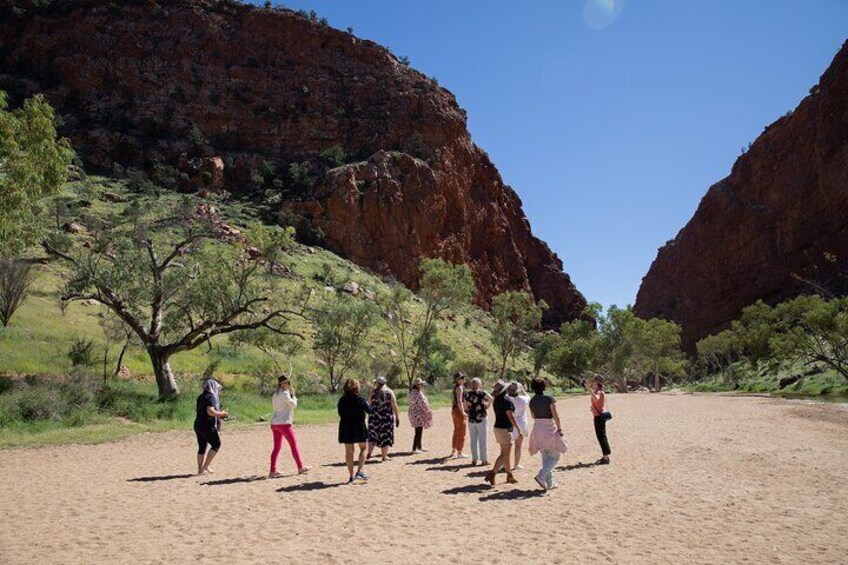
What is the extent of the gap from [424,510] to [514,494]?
1.96 meters

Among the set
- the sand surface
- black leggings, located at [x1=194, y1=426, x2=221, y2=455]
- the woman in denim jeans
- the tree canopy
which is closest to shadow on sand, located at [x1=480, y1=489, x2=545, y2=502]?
the sand surface

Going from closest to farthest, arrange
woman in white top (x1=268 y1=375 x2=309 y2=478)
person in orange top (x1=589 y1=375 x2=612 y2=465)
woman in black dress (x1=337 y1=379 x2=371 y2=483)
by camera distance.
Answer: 1. woman in black dress (x1=337 y1=379 x2=371 y2=483)
2. woman in white top (x1=268 y1=375 x2=309 y2=478)
3. person in orange top (x1=589 y1=375 x2=612 y2=465)

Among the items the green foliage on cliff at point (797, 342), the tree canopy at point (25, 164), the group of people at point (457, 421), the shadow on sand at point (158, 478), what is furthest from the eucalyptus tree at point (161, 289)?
the green foliage on cliff at point (797, 342)

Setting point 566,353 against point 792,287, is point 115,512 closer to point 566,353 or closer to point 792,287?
point 566,353

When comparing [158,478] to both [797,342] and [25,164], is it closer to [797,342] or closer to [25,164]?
[25,164]

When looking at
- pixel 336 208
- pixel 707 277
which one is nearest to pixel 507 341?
pixel 336 208

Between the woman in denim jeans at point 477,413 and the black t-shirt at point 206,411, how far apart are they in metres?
5.73

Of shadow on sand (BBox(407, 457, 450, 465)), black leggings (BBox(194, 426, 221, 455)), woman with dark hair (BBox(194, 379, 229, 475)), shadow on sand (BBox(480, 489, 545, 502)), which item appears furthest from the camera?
shadow on sand (BBox(407, 457, 450, 465))

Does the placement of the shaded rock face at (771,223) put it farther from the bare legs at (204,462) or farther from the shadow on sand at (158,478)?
the shadow on sand at (158,478)

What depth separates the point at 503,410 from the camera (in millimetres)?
10250

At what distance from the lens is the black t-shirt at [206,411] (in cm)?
1152

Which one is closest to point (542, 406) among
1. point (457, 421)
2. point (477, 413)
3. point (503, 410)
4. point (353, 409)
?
point (503, 410)

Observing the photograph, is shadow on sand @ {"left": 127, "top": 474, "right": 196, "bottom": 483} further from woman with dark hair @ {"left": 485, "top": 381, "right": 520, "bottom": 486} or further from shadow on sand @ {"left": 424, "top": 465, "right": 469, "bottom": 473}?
woman with dark hair @ {"left": 485, "top": 381, "right": 520, "bottom": 486}

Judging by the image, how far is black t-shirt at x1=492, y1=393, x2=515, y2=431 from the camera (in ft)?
33.5
